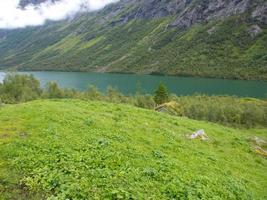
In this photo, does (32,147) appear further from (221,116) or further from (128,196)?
(221,116)

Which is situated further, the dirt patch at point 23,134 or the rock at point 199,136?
the rock at point 199,136

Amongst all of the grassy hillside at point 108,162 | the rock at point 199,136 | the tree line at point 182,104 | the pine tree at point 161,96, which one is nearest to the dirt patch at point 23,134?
the grassy hillside at point 108,162

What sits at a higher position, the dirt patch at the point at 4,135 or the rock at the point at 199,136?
the dirt patch at the point at 4,135

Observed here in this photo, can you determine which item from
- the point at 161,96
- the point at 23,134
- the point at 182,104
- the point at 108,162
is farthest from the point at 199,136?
the point at 182,104

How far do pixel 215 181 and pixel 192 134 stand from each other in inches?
488

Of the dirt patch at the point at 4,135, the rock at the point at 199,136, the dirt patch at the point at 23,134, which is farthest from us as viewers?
the rock at the point at 199,136

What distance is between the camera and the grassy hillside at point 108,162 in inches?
564

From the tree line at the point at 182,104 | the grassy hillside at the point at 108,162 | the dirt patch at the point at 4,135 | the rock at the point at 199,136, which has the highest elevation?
the dirt patch at the point at 4,135

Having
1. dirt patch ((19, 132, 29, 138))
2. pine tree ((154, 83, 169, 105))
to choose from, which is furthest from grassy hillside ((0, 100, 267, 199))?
pine tree ((154, 83, 169, 105))

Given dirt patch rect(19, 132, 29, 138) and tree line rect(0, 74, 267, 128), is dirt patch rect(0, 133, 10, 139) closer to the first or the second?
dirt patch rect(19, 132, 29, 138)

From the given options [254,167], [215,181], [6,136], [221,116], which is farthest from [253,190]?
[221,116]

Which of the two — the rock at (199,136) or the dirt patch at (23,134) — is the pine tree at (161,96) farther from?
the dirt patch at (23,134)

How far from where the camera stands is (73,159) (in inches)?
655

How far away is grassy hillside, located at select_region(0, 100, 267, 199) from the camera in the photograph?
14.3m
